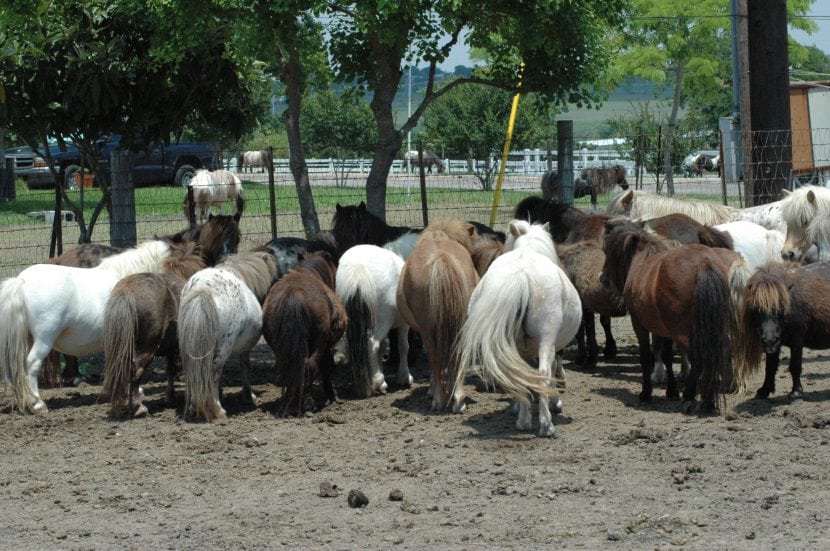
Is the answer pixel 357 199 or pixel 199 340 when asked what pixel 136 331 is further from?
pixel 357 199

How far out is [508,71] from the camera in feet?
39.3

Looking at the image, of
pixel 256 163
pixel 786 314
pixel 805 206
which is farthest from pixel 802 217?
pixel 256 163

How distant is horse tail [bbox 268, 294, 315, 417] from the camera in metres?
7.73

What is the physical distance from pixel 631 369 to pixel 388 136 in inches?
144

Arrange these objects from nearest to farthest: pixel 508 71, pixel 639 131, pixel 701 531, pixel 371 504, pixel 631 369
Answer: pixel 701 531 → pixel 371 504 → pixel 631 369 → pixel 508 71 → pixel 639 131

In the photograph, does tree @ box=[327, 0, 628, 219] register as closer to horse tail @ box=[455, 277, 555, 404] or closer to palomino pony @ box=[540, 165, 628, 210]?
horse tail @ box=[455, 277, 555, 404]

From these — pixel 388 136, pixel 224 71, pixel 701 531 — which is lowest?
pixel 701 531

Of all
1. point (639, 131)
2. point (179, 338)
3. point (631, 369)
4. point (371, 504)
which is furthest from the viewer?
point (639, 131)

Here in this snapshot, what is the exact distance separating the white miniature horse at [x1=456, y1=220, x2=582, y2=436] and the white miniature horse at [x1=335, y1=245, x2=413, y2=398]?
127 centimetres

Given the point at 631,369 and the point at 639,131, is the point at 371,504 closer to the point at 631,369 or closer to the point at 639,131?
the point at 631,369

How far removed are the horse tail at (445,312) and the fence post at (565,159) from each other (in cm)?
524

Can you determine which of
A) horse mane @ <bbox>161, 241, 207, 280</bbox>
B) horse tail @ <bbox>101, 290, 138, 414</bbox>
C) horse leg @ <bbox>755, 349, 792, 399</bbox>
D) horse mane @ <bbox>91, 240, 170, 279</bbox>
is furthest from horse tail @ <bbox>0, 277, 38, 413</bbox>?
horse leg @ <bbox>755, 349, 792, 399</bbox>

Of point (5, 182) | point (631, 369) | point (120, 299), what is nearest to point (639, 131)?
point (5, 182)

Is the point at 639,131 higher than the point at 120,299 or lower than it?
higher
